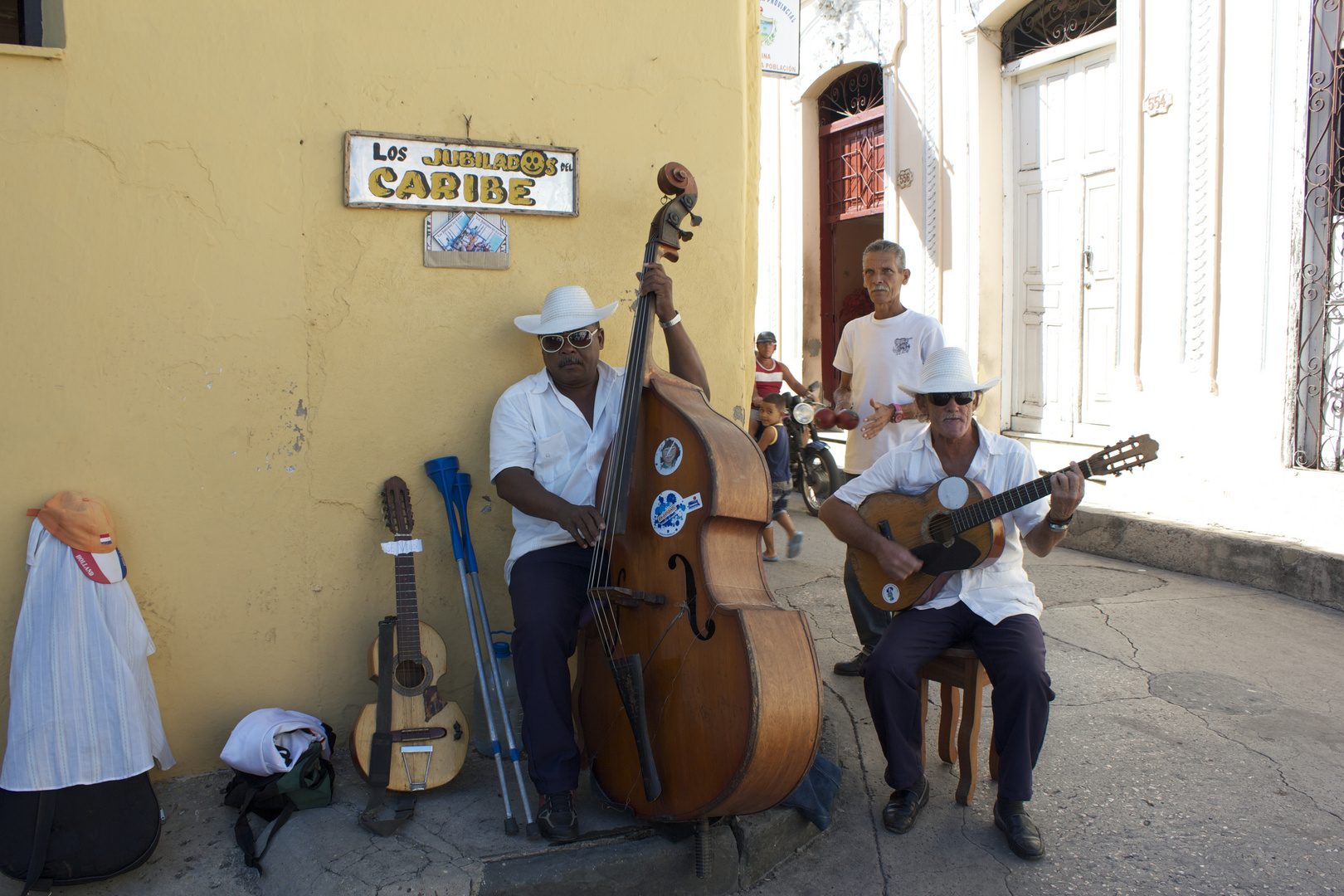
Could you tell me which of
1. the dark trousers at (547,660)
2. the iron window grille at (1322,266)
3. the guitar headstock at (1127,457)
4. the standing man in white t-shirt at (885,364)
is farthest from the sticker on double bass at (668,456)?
the iron window grille at (1322,266)

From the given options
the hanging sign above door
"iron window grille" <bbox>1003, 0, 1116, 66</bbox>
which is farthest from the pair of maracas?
"iron window grille" <bbox>1003, 0, 1116, 66</bbox>

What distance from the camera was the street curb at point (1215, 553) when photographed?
503 cm

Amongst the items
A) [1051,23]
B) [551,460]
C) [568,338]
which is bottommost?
[551,460]

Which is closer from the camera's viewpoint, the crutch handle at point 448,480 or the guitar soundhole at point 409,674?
the guitar soundhole at point 409,674

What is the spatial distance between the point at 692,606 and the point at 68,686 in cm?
177

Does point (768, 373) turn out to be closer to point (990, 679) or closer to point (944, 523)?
point (944, 523)

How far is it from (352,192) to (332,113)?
10.2 inches

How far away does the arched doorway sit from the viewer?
942 cm

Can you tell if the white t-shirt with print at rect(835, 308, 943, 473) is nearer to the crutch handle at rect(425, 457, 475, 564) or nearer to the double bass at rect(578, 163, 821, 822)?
the double bass at rect(578, 163, 821, 822)

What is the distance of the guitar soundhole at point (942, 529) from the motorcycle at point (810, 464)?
453 cm

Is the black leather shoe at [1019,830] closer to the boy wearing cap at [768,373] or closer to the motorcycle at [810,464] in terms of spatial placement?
the motorcycle at [810,464]

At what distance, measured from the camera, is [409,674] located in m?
3.04

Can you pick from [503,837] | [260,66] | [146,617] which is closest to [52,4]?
[260,66]

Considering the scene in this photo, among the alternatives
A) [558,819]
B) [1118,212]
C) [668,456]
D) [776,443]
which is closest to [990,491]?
[668,456]
